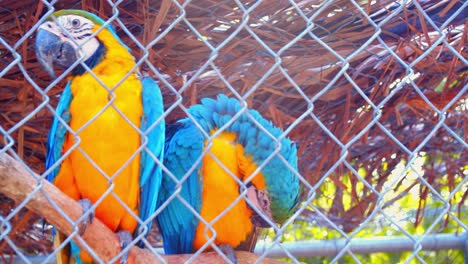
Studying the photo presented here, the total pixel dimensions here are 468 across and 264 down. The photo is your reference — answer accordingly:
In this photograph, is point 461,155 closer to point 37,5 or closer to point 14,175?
point 37,5

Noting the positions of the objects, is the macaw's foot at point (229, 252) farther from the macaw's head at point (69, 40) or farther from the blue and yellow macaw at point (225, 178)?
the macaw's head at point (69, 40)

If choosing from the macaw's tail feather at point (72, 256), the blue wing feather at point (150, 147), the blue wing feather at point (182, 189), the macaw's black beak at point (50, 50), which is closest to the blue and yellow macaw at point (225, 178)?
the blue wing feather at point (182, 189)

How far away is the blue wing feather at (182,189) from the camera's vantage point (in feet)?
5.69

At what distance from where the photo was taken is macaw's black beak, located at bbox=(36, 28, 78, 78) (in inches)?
55.7

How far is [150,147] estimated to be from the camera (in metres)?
1.56

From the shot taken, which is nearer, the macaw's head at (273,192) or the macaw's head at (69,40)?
the macaw's head at (69,40)

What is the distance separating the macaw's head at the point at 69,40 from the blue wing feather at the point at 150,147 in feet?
0.50

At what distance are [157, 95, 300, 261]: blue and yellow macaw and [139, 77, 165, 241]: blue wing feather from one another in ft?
0.38

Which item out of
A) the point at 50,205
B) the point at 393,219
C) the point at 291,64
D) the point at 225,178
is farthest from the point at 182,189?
the point at 393,219

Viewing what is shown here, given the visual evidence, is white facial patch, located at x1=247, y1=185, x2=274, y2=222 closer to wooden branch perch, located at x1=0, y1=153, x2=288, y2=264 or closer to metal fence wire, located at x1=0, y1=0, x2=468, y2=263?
metal fence wire, located at x1=0, y1=0, x2=468, y2=263

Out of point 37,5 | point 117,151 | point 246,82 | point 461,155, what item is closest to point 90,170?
point 117,151

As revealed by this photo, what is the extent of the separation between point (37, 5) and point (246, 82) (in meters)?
0.65

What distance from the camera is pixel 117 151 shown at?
1.53 metres

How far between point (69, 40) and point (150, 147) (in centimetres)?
33
